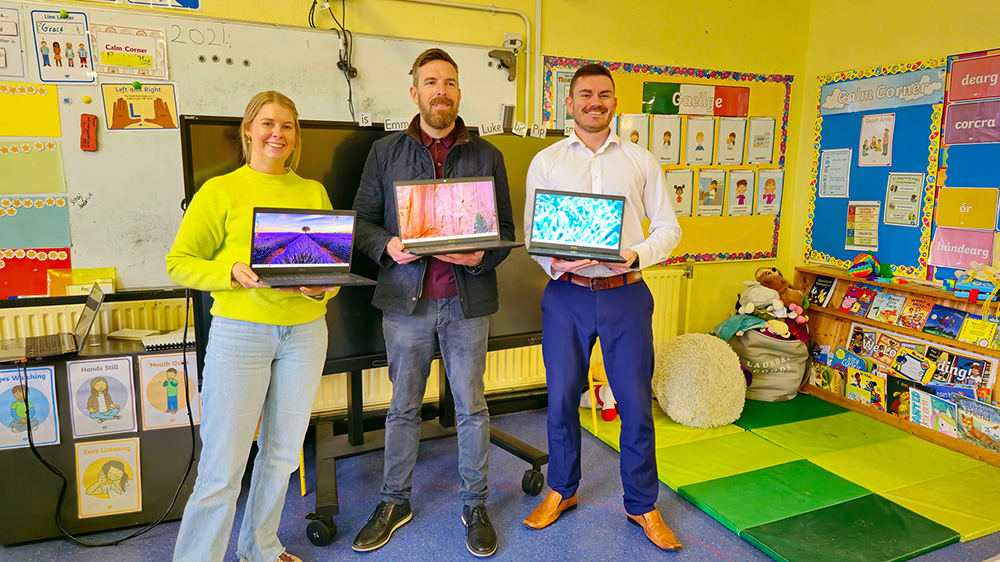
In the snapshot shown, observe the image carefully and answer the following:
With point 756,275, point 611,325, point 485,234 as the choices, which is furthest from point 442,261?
point 756,275

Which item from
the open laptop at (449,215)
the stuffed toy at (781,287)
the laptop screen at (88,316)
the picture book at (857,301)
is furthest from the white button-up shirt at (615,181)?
the picture book at (857,301)

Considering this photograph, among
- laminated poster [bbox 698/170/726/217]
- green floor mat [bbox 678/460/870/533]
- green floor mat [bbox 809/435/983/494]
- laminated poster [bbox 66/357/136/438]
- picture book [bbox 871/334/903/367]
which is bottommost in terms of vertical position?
green floor mat [bbox 809/435/983/494]

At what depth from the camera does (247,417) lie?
5.93ft

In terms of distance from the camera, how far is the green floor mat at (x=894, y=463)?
Answer: 9.11 feet

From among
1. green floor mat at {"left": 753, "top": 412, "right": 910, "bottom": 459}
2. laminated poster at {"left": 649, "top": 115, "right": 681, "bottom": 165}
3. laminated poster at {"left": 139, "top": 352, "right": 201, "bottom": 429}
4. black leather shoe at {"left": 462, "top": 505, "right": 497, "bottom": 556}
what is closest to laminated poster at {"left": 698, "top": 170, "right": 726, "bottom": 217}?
laminated poster at {"left": 649, "top": 115, "right": 681, "bottom": 165}

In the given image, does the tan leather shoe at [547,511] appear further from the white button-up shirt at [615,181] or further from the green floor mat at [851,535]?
the white button-up shirt at [615,181]

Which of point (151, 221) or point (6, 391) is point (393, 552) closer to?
point (6, 391)

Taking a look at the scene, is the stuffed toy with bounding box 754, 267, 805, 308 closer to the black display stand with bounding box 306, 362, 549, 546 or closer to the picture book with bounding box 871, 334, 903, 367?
the picture book with bounding box 871, 334, 903, 367

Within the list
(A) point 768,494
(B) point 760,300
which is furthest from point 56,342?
(B) point 760,300

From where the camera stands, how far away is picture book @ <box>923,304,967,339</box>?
10.5 feet

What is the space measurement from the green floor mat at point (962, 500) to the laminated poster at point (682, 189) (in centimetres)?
182

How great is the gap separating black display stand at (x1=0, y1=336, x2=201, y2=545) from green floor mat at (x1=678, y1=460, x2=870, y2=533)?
1.96 metres

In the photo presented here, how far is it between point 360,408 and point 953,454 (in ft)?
9.18

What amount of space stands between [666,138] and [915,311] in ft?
5.28
